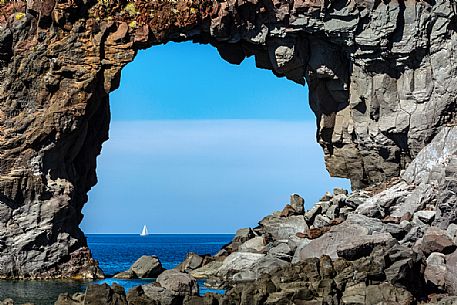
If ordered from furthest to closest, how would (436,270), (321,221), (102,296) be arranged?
(321,221) < (436,270) < (102,296)

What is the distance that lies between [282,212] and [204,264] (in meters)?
8.76

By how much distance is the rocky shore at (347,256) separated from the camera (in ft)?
125

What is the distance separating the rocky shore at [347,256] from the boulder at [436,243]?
0.06 meters

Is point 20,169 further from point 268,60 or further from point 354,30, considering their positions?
point 354,30

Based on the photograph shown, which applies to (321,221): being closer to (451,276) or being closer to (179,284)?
(451,276)

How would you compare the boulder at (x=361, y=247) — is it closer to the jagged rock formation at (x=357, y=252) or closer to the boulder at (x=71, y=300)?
the jagged rock formation at (x=357, y=252)

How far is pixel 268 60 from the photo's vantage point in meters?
65.1

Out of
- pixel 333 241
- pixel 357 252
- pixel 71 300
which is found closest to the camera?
pixel 71 300

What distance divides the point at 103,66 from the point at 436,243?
28.4 m

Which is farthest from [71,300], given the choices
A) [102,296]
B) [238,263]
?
[238,263]

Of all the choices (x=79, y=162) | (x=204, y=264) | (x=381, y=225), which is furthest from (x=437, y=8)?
(x=79, y=162)

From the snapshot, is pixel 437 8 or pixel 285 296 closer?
pixel 285 296

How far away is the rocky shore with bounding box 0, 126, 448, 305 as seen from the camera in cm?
3812

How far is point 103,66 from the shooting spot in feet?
195
